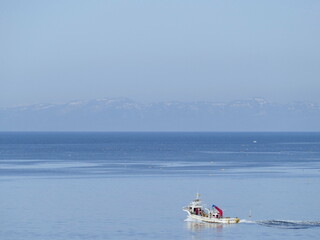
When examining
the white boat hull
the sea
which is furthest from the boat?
the sea

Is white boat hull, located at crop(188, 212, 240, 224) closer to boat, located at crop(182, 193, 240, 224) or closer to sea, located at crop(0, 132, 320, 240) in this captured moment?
boat, located at crop(182, 193, 240, 224)

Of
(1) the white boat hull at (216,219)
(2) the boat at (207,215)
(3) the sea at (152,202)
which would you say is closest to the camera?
(3) the sea at (152,202)

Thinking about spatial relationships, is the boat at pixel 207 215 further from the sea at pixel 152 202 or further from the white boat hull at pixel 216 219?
the sea at pixel 152 202

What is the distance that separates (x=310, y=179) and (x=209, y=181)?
1439 centimetres

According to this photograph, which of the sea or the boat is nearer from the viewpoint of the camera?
the sea

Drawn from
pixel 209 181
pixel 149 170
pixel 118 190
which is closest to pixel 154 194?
pixel 118 190

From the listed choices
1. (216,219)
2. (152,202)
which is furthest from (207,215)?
(152,202)

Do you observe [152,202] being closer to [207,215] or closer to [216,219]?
[207,215]

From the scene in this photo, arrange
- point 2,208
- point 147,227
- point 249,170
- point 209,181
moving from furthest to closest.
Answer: point 249,170
point 209,181
point 2,208
point 147,227

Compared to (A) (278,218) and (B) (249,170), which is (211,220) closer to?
(A) (278,218)

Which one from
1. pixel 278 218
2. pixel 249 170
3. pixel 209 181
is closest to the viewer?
pixel 278 218

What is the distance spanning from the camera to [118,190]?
90.0m

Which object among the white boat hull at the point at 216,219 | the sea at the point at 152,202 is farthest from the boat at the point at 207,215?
the sea at the point at 152,202

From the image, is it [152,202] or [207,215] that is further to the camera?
[152,202]
